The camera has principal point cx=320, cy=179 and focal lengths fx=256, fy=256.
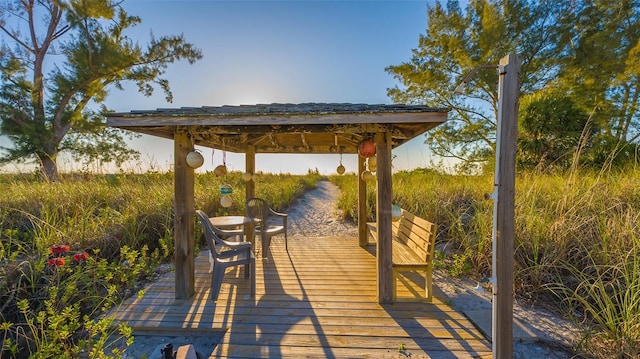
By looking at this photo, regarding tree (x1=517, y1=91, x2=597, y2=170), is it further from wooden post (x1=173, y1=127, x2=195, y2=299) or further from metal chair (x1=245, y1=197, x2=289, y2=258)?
wooden post (x1=173, y1=127, x2=195, y2=299)

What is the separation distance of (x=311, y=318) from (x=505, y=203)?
2052 mm

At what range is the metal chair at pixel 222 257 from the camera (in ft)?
9.55

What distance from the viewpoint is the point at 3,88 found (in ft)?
32.5

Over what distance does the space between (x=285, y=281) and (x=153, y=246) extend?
2918mm

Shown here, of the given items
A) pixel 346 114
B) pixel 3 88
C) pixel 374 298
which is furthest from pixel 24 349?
pixel 3 88

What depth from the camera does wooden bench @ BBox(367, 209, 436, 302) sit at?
285cm

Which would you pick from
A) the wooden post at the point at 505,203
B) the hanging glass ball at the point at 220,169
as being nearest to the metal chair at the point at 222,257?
the hanging glass ball at the point at 220,169

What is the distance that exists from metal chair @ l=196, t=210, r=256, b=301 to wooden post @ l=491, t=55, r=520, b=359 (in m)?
2.42

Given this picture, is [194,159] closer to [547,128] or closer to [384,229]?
[384,229]

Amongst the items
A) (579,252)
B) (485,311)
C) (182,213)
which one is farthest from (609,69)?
(182,213)

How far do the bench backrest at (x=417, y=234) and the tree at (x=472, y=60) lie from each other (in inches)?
Result: 394

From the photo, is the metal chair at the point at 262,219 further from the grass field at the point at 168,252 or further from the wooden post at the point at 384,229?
the wooden post at the point at 384,229

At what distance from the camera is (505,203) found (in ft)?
6.03

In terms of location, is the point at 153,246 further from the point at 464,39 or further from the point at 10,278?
the point at 464,39
